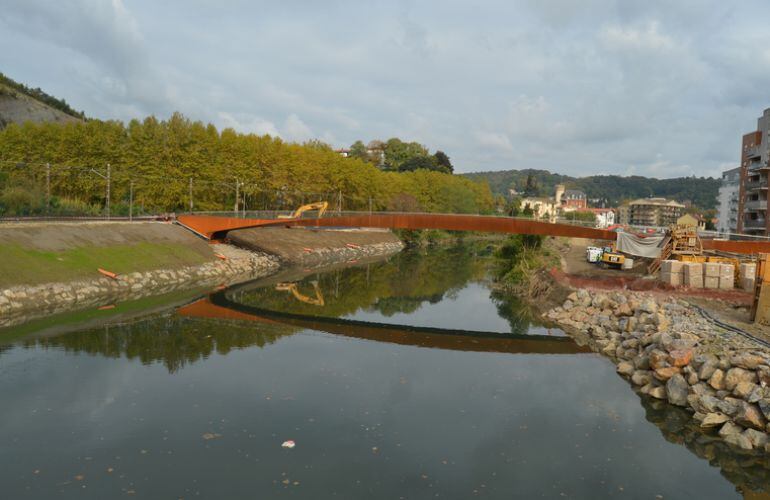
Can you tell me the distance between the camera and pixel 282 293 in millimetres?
42844

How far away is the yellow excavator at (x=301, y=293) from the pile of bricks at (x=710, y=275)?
940 inches

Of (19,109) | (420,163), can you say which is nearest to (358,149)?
(420,163)

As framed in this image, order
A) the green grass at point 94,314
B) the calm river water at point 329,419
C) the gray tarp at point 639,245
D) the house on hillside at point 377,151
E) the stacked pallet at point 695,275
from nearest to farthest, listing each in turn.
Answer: the calm river water at point 329,419 → the green grass at point 94,314 → the stacked pallet at point 695,275 → the gray tarp at point 639,245 → the house on hillside at point 377,151

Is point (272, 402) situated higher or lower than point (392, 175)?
lower

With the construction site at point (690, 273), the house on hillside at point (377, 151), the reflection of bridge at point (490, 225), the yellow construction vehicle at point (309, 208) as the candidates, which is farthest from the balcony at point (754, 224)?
the house on hillside at point (377, 151)

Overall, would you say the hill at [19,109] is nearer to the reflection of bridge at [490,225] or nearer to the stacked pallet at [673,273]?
the reflection of bridge at [490,225]

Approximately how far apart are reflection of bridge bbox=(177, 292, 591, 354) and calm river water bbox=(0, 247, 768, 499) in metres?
0.23

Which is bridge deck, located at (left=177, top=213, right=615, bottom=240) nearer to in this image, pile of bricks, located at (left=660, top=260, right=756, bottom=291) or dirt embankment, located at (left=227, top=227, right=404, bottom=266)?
pile of bricks, located at (left=660, top=260, right=756, bottom=291)

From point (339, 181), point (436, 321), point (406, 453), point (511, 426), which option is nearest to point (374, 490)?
point (406, 453)

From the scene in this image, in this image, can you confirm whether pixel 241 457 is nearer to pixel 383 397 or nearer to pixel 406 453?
pixel 406 453

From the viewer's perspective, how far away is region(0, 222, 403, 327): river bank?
32.3 metres

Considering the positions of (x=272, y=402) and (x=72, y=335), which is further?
(x=72, y=335)

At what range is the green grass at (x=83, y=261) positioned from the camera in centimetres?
3303

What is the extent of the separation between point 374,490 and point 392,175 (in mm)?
98631
